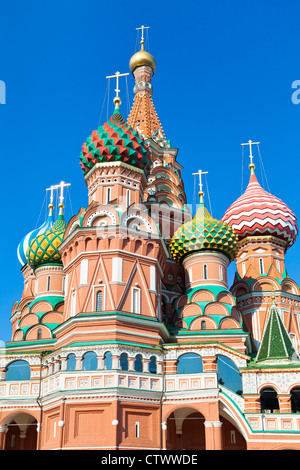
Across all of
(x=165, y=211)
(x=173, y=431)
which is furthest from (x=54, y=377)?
(x=165, y=211)

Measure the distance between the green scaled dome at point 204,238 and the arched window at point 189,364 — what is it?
4.72 meters

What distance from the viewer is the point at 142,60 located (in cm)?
3072

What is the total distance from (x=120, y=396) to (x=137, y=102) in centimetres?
1691

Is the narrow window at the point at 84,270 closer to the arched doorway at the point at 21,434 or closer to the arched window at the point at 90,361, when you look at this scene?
the arched window at the point at 90,361

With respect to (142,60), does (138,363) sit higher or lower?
lower

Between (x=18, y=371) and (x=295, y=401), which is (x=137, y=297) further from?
(x=295, y=401)

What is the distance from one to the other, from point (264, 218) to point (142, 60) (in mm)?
11295

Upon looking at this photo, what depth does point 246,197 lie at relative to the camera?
2694 cm

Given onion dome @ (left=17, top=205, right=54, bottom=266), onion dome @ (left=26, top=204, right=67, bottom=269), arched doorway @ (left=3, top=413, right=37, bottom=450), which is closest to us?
arched doorway @ (left=3, top=413, right=37, bottom=450)

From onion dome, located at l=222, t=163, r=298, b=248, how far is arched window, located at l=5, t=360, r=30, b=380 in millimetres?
11146

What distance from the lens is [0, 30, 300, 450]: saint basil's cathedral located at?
16484mm

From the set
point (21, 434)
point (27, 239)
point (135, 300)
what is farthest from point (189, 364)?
point (27, 239)

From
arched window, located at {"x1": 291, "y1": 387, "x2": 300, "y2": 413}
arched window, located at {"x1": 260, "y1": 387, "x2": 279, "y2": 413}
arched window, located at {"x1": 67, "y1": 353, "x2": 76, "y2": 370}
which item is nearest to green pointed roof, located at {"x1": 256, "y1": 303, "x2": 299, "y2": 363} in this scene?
arched window, located at {"x1": 260, "y1": 387, "x2": 279, "y2": 413}

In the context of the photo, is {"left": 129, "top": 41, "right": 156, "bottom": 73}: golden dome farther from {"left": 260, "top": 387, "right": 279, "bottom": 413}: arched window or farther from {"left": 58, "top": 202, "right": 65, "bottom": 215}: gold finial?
{"left": 260, "top": 387, "right": 279, "bottom": 413}: arched window
